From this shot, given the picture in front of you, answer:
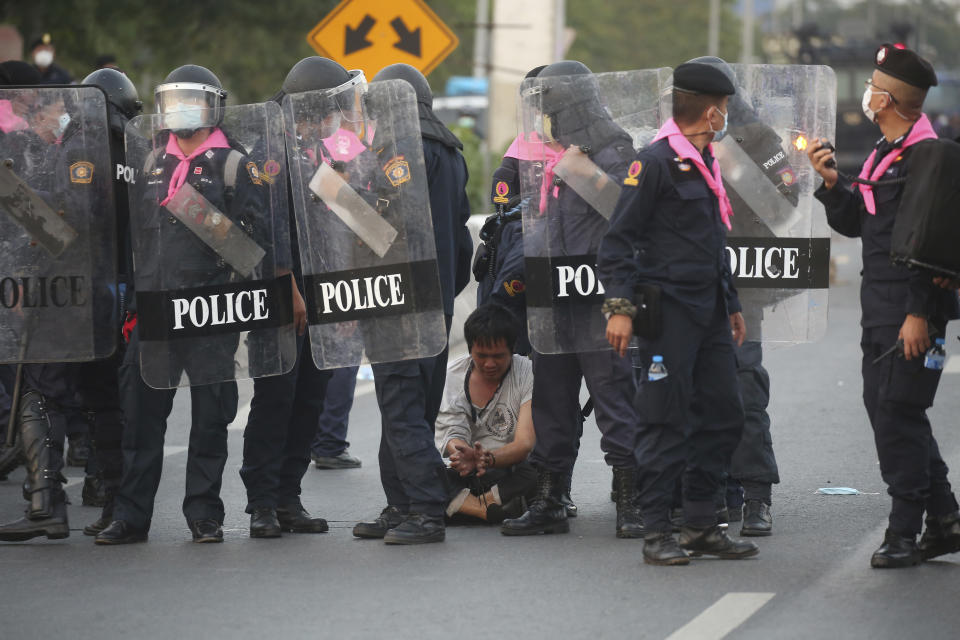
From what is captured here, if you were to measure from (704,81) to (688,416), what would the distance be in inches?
50.3

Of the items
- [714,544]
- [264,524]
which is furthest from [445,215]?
[714,544]

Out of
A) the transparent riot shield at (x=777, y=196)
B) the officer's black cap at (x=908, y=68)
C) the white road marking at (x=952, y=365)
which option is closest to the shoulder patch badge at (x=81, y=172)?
the transparent riot shield at (x=777, y=196)

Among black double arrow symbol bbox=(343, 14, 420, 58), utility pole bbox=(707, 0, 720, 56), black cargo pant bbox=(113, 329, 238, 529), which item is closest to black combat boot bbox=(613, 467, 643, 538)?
black cargo pant bbox=(113, 329, 238, 529)

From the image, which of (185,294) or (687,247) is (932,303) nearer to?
(687,247)

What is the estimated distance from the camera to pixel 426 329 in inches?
261

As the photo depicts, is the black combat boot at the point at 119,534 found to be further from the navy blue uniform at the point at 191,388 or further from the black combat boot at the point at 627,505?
the black combat boot at the point at 627,505

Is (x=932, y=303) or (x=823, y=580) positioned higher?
(x=932, y=303)

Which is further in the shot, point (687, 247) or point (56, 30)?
point (56, 30)

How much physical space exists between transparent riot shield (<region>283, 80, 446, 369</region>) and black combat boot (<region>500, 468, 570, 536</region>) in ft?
2.63

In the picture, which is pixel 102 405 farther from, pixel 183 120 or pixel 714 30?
pixel 714 30

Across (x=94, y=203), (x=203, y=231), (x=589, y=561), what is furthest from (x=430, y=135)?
(x=589, y=561)

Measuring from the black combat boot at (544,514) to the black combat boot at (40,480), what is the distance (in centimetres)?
A: 194

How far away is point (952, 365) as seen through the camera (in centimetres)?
1227

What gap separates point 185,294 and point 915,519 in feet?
9.91
